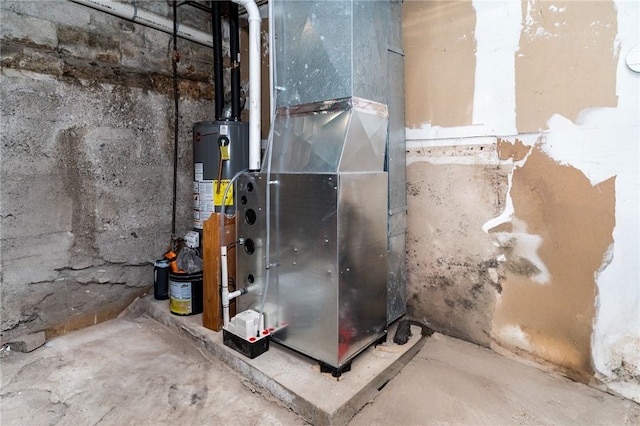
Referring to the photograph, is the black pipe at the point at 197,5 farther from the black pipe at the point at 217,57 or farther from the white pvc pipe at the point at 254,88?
the white pvc pipe at the point at 254,88

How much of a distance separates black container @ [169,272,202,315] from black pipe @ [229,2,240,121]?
99 centimetres

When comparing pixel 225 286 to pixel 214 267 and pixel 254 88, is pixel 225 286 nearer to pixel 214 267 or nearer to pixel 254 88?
pixel 214 267

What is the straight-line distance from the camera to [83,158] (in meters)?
1.91

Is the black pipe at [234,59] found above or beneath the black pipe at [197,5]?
beneath

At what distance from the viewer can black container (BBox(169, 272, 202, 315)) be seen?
6.48 feet

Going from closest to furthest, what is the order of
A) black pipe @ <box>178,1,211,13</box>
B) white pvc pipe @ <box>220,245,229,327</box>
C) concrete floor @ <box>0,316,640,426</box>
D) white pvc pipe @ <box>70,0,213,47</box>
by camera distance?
1. concrete floor @ <box>0,316,640,426</box>
2. white pvc pipe @ <box>220,245,229,327</box>
3. white pvc pipe @ <box>70,0,213,47</box>
4. black pipe @ <box>178,1,211,13</box>

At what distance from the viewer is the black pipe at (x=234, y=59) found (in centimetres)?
220

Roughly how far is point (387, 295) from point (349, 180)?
707 millimetres

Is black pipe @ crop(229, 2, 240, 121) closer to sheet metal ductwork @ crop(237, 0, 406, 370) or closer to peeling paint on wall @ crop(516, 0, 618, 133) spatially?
sheet metal ductwork @ crop(237, 0, 406, 370)

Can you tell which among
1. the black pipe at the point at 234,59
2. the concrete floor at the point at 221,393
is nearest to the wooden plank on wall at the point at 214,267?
the concrete floor at the point at 221,393

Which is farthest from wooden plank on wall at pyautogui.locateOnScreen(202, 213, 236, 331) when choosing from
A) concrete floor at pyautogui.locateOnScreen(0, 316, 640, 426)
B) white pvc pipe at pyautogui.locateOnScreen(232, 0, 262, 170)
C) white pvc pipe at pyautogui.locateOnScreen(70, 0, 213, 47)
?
white pvc pipe at pyautogui.locateOnScreen(70, 0, 213, 47)

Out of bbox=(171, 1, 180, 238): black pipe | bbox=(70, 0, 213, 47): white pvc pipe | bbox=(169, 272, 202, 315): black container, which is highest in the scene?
bbox=(70, 0, 213, 47): white pvc pipe

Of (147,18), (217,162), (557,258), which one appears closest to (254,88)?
(217,162)

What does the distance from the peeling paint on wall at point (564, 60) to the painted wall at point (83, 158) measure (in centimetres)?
194
